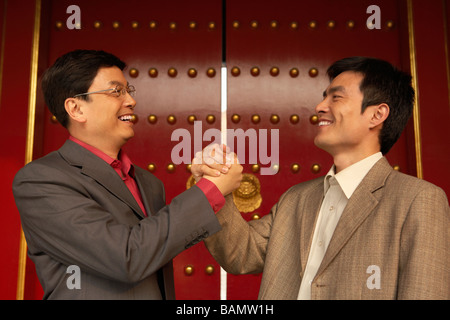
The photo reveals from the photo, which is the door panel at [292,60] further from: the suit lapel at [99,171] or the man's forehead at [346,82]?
the suit lapel at [99,171]

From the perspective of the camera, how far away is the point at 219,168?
1893 millimetres

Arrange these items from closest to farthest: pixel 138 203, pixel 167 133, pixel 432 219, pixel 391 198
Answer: pixel 432 219 → pixel 391 198 → pixel 138 203 → pixel 167 133

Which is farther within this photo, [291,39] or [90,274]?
[291,39]

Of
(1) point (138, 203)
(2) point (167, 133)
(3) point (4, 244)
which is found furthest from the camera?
(2) point (167, 133)

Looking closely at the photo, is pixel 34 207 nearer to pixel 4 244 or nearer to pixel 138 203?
pixel 138 203

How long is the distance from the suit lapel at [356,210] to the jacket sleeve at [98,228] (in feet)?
1.24

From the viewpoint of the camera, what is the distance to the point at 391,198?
1.78 metres

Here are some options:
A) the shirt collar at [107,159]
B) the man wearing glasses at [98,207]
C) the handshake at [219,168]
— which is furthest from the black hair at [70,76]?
the handshake at [219,168]

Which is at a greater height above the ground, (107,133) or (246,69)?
(246,69)

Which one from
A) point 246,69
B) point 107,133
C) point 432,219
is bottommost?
point 432,219

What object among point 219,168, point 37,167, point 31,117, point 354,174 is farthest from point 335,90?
point 31,117

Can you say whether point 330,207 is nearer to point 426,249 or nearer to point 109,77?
point 426,249
